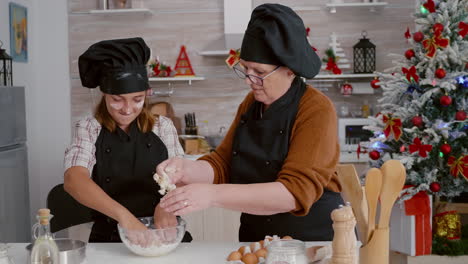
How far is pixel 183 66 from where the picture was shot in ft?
16.3

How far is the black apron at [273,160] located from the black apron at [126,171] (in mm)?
436

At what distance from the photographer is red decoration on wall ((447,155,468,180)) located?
3346 mm

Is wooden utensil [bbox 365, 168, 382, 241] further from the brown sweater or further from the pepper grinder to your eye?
the brown sweater

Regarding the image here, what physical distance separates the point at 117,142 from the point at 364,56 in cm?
311

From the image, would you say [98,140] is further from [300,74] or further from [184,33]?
[184,33]

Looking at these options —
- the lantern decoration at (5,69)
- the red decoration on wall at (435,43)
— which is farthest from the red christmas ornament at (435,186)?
the lantern decoration at (5,69)

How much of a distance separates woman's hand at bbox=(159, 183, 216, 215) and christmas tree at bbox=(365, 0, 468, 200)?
212 centimetres

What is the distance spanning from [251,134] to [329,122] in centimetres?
30

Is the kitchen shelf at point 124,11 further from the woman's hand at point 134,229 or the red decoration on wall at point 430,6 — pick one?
the woman's hand at point 134,229

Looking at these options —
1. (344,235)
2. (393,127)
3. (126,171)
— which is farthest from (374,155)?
(344,235)

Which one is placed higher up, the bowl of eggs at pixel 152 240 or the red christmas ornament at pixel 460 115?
the red christmas ornament at pixel 460 115

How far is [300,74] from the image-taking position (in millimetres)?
1760

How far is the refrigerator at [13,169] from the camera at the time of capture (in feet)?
12.4

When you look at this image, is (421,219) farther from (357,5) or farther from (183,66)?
(183,66)
